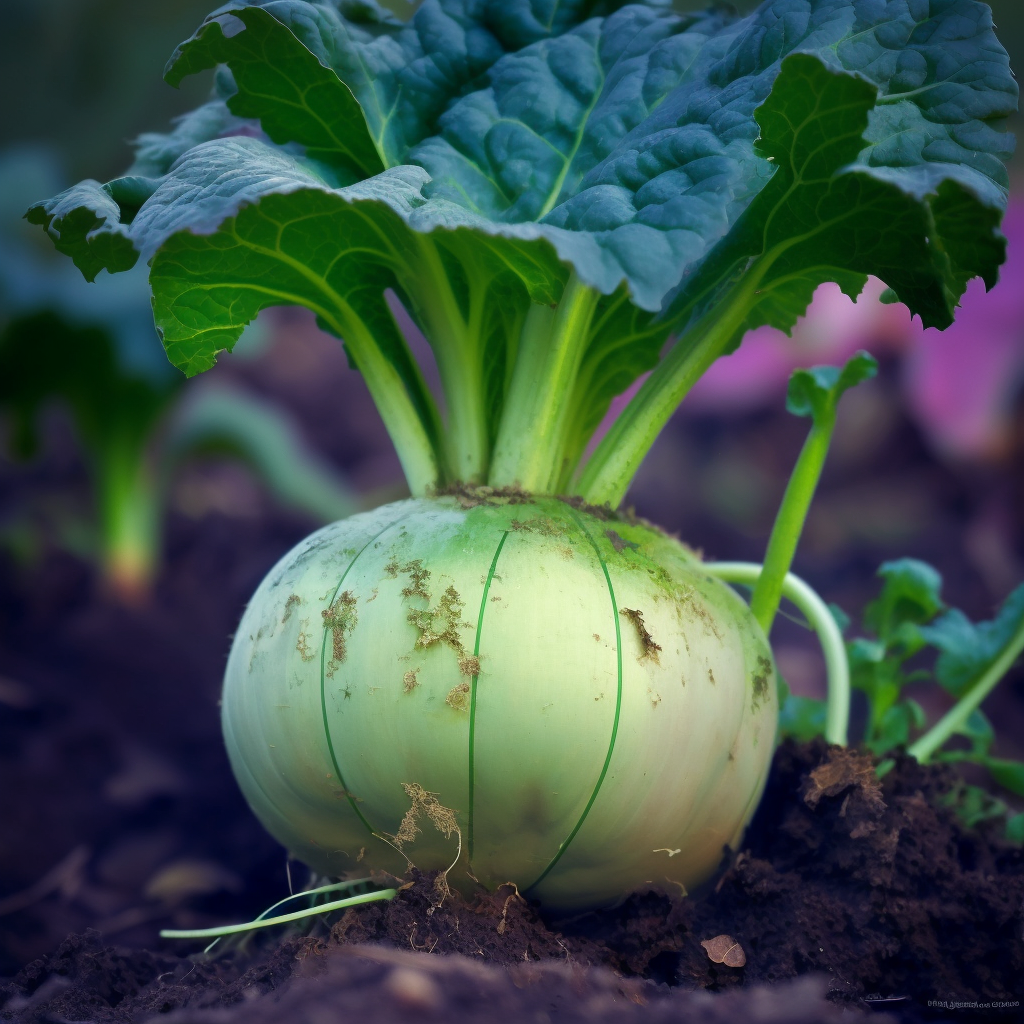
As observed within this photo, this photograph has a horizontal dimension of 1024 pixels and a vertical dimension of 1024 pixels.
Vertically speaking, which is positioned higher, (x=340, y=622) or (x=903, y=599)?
(x=340, y=622)

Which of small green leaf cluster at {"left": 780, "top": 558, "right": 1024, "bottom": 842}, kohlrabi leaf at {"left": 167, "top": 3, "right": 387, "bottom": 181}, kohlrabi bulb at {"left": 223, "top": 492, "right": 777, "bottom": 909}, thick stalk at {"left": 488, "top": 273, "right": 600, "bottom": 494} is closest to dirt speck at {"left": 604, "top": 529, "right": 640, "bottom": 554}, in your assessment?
kohlrabi bulb at {"left": 223, "top": 492, "right": 777, "bottom": 909}

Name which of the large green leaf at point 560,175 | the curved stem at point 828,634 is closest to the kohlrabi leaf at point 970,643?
the curved stem at point 828,634

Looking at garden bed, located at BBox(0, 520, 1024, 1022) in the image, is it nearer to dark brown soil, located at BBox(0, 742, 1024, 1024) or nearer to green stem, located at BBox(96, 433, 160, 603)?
dark brown soil, located at BBox(0, 742, 1024, 1024)

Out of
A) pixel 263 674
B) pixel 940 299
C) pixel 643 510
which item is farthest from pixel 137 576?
pixel 940 299

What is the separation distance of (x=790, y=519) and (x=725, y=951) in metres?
0.53

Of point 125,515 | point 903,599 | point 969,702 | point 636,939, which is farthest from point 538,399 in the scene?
point 125,515

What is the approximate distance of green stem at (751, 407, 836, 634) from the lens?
1.21 meters

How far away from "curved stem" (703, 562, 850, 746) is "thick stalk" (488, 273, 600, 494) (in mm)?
320

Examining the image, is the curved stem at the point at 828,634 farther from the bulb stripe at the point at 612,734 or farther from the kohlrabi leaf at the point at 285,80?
the kohlrabi leaf at the point at 285,80

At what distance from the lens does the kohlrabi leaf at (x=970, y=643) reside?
139 cm

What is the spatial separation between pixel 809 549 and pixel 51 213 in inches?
118

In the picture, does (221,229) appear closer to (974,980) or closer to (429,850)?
(429,850)

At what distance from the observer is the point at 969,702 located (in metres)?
1.41

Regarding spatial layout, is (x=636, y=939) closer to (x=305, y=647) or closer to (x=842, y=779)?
(x=842, y=779)
